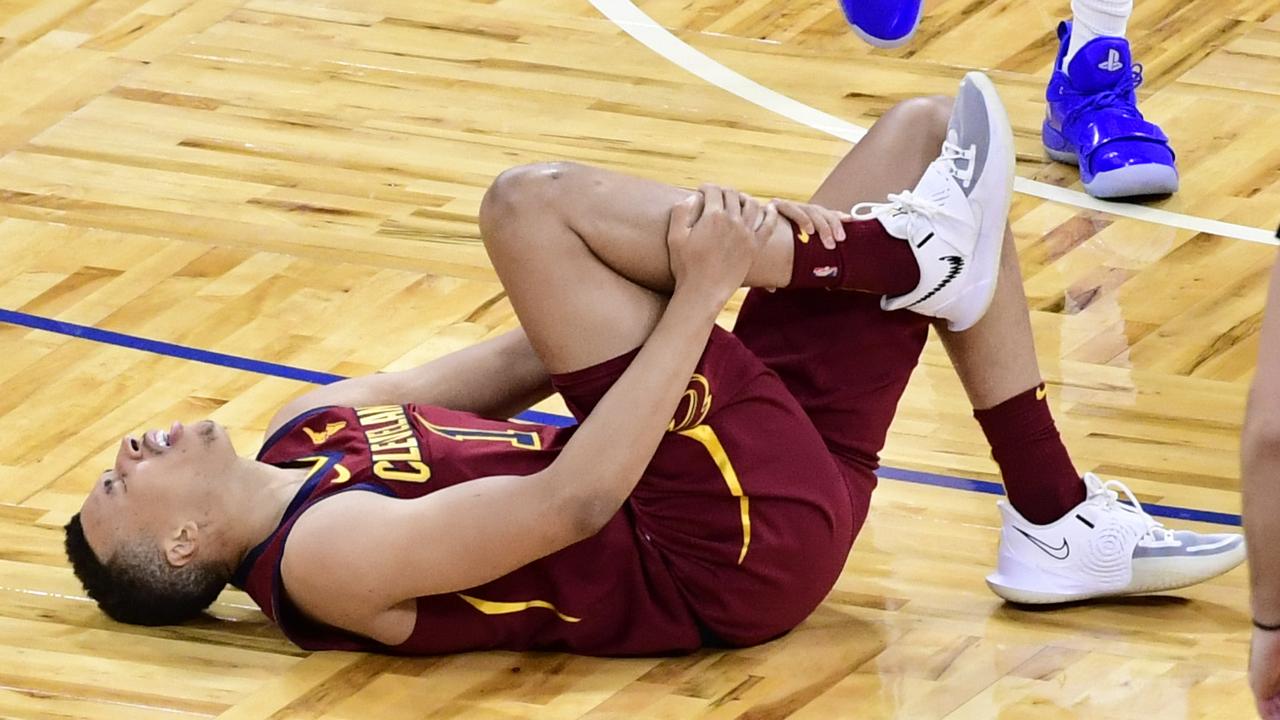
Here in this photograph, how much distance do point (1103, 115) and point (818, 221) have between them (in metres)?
1.60

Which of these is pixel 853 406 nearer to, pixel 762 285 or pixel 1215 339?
pixel 762 285

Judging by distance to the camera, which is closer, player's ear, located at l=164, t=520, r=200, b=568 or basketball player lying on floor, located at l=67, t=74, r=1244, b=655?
basketball player lying on floor, located at l=67, t=74, r=1244, b=655

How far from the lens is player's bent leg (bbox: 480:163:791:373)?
230cm

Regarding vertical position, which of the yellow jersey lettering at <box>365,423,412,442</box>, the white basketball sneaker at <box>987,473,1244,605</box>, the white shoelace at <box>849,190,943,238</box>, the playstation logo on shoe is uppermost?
the white shoelace at <box>849,190,943,238</box>

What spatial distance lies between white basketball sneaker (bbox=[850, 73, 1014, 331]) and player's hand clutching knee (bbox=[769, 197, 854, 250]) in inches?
1.9

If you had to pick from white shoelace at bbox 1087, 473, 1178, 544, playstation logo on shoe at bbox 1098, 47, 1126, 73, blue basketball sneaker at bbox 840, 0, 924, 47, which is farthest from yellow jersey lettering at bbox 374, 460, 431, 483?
playstation logo on shoe at bbox 1098, 47, 1126, 73

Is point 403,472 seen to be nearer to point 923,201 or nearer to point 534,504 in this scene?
point 534,504

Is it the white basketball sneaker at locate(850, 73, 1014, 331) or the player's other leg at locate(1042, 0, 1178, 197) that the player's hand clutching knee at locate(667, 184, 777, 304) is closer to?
the white basketball sneaker at locate(850, 73, 1014, 331)

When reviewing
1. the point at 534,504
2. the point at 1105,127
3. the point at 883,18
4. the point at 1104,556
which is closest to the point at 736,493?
the point at 534,504

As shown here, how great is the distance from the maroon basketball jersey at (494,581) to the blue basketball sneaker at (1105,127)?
1.62m

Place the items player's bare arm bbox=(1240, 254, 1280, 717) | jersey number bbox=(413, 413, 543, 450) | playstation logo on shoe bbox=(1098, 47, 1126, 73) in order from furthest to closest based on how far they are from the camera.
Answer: playstation logo on shoe bbox=(1098, 47, 1126, 73) → jersey number bbox=(413, 413, 543, 450) → player's bare arm bbox=(1240, 254, 1280, 717)

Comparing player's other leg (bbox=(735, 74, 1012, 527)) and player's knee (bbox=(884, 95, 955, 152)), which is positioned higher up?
player's knee (bbox=(884, 95, 955, 152))

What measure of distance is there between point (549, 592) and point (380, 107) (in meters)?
1.99

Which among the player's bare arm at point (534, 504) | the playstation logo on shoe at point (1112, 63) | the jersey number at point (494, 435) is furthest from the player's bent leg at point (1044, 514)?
the playstation logo on shoe at point (1112, 63)
